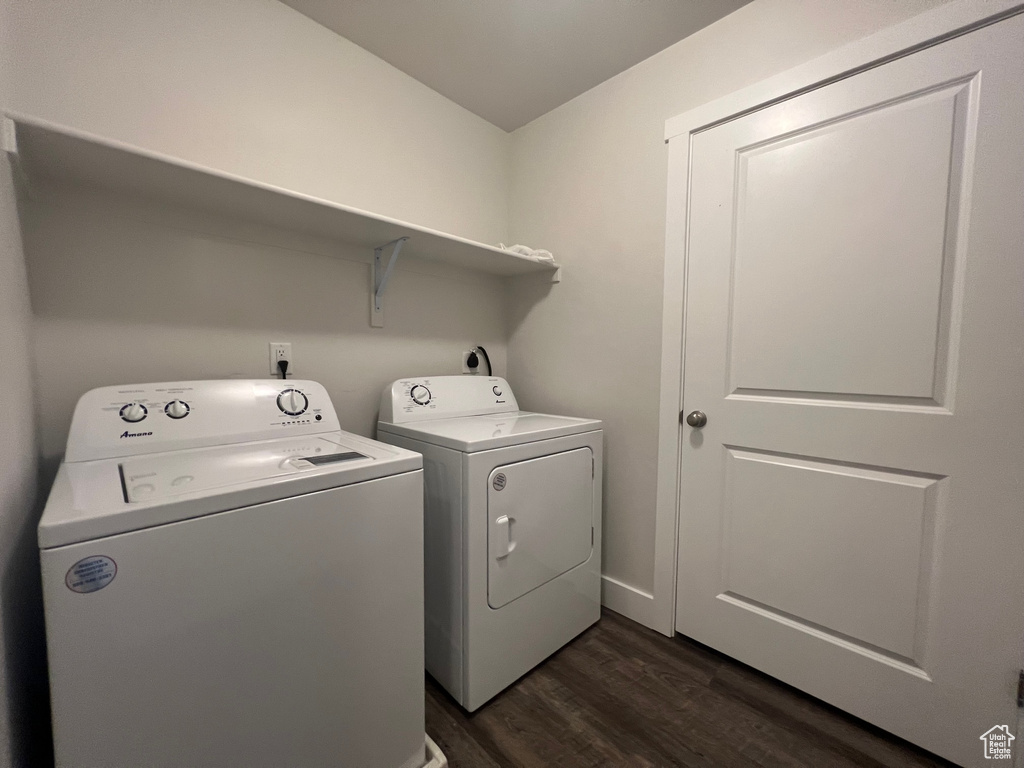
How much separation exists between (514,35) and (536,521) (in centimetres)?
180

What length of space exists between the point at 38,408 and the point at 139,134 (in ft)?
2.66

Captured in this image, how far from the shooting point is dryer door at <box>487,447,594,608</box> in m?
1.25

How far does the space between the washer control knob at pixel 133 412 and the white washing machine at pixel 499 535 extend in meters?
0.70

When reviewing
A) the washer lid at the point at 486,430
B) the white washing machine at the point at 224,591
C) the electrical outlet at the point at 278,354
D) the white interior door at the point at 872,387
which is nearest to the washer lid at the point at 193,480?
the white washing machine at the point at 224,591

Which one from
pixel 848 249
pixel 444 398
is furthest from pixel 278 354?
pixel 848 249

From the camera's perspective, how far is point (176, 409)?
1.07 metres

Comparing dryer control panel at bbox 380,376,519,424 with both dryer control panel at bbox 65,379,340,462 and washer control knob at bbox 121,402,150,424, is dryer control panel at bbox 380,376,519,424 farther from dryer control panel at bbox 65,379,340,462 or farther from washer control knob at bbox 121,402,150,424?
washer control knob at bbox 121,402,150,424

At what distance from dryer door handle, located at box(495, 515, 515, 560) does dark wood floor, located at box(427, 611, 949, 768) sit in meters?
0.48

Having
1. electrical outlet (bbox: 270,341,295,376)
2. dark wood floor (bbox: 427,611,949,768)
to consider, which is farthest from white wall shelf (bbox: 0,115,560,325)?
dark wood floor (bbox: 427,611,949,768)

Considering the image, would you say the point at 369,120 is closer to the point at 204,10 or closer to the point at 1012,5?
the point at 204,10

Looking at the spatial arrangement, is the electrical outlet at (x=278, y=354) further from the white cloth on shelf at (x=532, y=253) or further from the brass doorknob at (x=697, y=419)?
the brass doorknob at (x=697, y=419)

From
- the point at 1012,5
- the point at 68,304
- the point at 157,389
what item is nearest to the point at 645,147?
the point at 1012,5

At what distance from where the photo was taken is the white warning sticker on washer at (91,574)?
59 cm

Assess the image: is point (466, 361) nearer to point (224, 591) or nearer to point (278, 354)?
point (278, 354)
